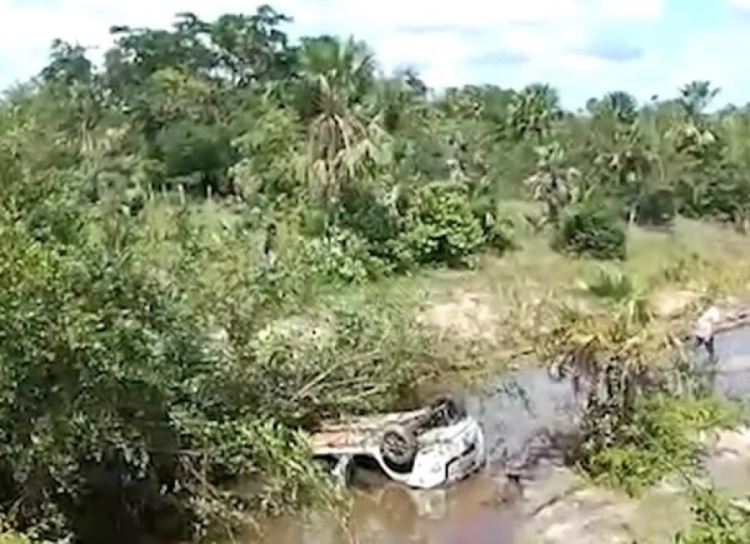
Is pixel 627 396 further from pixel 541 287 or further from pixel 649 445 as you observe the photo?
pixel 541 287

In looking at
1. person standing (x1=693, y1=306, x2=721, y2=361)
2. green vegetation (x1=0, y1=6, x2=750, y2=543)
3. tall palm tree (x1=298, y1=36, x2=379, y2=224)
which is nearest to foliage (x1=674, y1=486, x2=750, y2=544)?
green vegetation (x1=0, y1=6, x2=750, y2=543)

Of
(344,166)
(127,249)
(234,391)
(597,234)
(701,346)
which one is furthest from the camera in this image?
(597,234)

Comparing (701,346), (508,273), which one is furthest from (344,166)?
(701,346)

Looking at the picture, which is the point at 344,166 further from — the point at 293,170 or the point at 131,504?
the point at 131,504

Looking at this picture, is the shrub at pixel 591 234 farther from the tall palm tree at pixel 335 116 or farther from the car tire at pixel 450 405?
the car tire at pixel 450 405

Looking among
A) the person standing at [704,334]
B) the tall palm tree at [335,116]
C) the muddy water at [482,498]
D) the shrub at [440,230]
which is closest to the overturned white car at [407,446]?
the muddy water at [482,498]

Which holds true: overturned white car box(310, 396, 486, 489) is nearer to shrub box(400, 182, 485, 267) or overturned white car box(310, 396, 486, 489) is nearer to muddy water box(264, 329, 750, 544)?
muddy water box(264, 329, 750, 544)
